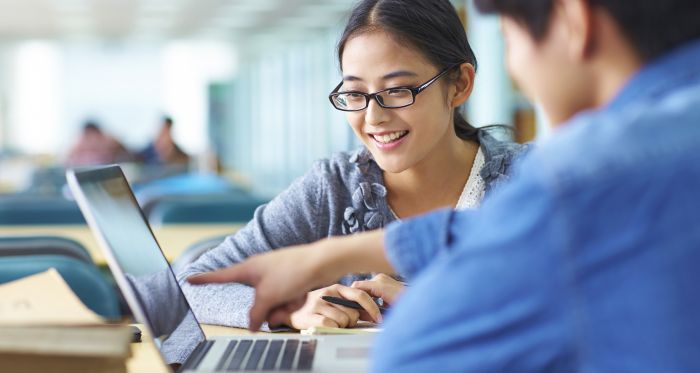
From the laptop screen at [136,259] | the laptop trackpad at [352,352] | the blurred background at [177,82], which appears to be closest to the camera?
the laptop screen at [136,259]

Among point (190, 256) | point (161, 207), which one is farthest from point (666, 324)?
point (161, 207)

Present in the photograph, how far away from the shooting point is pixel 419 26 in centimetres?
184

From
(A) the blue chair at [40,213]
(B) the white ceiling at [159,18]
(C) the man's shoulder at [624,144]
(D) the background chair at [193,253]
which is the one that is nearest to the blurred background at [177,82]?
(B) the white ceiling at [159,18]

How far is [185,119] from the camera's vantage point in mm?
20766

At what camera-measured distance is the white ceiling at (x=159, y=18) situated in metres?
13.1

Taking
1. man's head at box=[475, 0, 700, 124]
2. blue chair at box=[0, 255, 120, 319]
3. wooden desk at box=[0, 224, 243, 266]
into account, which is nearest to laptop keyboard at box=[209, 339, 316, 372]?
man's head at box=[475, 0, 700, 124]

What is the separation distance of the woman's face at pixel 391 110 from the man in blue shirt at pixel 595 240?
3.33 ft

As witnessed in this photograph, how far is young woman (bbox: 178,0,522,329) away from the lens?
1791mm

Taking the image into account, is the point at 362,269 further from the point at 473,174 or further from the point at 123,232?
the point at 473,174

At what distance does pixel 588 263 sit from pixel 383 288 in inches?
36.5

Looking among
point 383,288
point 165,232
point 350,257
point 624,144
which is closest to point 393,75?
point 383,288

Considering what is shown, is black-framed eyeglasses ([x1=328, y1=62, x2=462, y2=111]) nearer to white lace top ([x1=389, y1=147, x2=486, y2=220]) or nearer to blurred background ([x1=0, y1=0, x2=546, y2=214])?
white lace top ([x1=389, y1=147, x2=486, y2=220])

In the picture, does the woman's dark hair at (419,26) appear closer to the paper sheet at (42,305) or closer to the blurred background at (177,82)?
the paper sheet at (42,305)

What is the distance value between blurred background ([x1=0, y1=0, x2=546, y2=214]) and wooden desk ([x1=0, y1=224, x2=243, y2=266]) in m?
8.67
